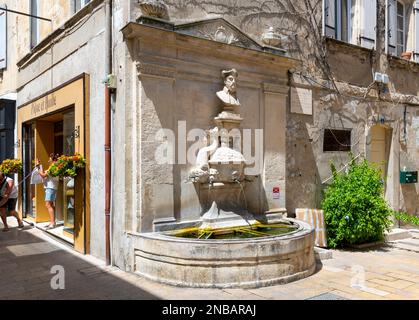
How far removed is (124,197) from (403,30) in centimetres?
852

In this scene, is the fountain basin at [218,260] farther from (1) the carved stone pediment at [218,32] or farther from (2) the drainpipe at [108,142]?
(1) the carved stone pediment at [218,32]

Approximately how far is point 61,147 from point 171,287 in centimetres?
520

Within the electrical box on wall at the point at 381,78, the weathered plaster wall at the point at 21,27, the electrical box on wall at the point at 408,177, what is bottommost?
the electrical box on wall at the point at 408,177

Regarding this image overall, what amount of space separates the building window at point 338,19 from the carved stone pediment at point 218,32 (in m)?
2.46

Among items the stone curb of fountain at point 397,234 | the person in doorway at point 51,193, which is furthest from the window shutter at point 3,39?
the stone curb of fountain at point 397,234

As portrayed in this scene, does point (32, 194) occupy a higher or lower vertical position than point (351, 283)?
higher

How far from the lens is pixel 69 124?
7.49 metres

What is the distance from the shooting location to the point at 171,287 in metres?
4.67

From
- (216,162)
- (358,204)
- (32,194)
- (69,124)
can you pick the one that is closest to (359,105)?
(358,204)

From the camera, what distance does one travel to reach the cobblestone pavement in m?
4.46

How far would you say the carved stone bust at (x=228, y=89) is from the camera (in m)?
5.93

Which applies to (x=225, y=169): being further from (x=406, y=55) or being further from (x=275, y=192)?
(x=406, y=55)

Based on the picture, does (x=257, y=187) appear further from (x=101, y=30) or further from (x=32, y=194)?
(x=32, y=194)

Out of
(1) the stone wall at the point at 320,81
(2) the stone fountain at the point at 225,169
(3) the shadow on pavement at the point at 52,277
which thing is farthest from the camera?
(1) the stone wall at the point at 320,81
